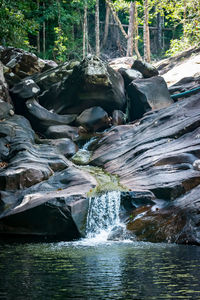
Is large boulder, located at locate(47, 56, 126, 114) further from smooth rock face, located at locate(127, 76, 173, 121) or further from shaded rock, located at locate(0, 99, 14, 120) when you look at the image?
shaded rock, located at locate(0, 99, 14, 120)

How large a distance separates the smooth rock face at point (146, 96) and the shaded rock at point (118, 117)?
50cm

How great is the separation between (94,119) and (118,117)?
127cm

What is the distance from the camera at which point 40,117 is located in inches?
699

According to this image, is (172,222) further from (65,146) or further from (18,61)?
(18,61)

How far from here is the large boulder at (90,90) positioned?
18.1 m

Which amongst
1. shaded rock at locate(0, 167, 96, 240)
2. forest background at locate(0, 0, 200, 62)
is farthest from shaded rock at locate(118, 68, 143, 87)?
shaded rock at locate(0, 167, 96, 240)

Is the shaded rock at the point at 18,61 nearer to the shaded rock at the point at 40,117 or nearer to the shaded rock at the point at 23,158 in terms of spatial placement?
the shaded rock at the point at 40,117

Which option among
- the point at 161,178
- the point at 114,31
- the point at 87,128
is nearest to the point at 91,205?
the point at 161,178

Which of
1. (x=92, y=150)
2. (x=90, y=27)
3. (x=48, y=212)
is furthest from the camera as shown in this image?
(x=90, y=27)

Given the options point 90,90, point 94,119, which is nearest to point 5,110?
point 94,119

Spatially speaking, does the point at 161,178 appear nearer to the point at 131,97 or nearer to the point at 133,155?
the point at 133,155

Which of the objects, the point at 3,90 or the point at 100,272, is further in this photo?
the point at 3,90

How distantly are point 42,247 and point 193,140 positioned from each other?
640 cm

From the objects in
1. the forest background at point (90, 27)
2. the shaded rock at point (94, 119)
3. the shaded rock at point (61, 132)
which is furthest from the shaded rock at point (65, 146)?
the forest background at point (90, 27)
